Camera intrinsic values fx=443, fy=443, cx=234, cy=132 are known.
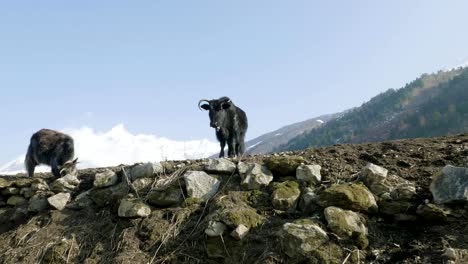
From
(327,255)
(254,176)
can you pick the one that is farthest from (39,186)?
(327,255)

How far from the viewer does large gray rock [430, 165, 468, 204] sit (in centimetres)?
577

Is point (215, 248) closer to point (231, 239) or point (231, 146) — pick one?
point (231, 239)

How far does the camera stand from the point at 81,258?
6.54 metres

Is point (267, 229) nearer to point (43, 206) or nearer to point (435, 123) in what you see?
point (43, 206)

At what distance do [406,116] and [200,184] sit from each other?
115399mm

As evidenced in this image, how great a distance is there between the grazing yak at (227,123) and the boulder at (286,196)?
4.83 meters

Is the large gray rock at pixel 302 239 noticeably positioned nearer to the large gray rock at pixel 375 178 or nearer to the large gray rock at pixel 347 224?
the large gray rock at pixel 347 224

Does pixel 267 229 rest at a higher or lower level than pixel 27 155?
lower

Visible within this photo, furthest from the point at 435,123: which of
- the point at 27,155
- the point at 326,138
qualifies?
the point at 27,155

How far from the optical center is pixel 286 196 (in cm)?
643

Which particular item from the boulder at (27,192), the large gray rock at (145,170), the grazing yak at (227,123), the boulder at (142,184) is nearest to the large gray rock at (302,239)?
the boulder at (142,184)

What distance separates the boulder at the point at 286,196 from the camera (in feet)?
20.9

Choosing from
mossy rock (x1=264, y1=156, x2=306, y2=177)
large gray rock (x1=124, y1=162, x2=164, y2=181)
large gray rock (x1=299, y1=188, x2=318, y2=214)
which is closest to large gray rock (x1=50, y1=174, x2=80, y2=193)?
large gray rock (x1=124, y1=162, x2=164, y2=181)

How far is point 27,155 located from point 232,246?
7.48m
